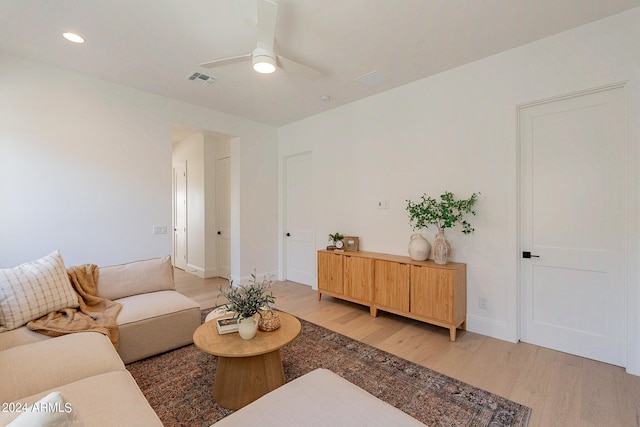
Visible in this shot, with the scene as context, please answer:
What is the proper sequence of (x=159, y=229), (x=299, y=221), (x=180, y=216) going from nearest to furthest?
1. (x=159, y=229)
2. (x=299, y=221)
3. (x=180, y=216)

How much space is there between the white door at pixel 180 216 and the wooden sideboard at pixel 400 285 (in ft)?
12.5

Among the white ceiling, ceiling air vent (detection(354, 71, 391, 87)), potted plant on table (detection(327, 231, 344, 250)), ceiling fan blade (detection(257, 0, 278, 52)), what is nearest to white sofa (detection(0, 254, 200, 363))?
potted plant on table (detection(327, 231, 344, 250))

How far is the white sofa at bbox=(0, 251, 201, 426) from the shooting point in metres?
1.21

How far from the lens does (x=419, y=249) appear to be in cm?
316

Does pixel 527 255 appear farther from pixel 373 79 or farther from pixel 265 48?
pixel 265 48

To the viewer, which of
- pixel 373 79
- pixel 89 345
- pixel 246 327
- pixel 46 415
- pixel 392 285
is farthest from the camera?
pixel 373 79

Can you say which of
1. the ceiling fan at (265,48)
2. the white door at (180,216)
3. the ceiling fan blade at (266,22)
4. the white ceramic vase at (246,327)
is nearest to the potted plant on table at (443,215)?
the ceiling fan at (265,48)

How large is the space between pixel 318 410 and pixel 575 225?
278 cm

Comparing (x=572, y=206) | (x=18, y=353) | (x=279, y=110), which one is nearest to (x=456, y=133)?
(x=572, y=206)

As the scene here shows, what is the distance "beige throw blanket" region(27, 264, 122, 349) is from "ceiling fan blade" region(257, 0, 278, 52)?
2541 millimetres

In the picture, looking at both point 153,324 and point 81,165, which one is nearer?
point 153,324

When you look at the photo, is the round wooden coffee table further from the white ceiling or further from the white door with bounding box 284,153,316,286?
the white door with bounding box 284,153,316,286

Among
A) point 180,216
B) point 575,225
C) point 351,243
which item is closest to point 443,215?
point 575,225

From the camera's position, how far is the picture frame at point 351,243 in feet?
13.1
